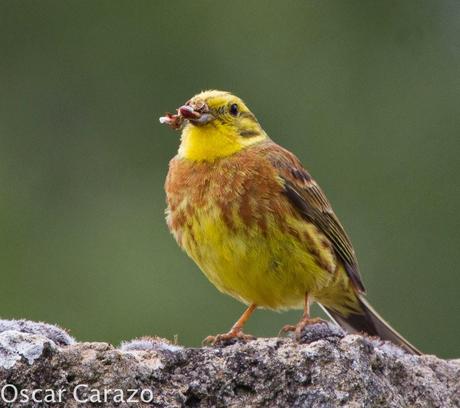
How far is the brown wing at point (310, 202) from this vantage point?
6887 mm

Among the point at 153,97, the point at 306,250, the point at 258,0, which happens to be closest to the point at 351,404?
the point at 306,250

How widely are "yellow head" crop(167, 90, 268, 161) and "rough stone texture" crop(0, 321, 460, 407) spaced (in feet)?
6.63

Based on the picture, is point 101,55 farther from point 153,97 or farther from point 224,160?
point 224,160

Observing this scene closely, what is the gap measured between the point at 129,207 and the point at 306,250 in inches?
296

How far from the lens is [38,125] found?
607 inches

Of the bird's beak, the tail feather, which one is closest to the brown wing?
the tail feather

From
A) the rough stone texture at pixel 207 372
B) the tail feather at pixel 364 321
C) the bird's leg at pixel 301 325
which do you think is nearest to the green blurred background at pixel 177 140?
the tail feather at pixel 364 321

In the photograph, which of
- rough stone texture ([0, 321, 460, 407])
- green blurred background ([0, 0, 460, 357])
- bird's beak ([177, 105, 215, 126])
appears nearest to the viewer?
rough stone texture ([0, 321, 460, 407])

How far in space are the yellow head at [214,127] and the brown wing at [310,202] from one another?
188 mm

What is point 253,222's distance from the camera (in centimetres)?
651

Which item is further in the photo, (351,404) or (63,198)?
(63,198)

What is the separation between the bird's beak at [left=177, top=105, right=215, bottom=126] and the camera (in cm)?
688

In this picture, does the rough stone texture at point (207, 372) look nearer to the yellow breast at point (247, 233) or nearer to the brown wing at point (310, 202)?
the yellow breast at point (247, 233)

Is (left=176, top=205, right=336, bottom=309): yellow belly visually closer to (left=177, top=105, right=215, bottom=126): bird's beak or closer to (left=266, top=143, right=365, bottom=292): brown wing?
(left=266, top=143, right=365, bottom=292): brown wing
